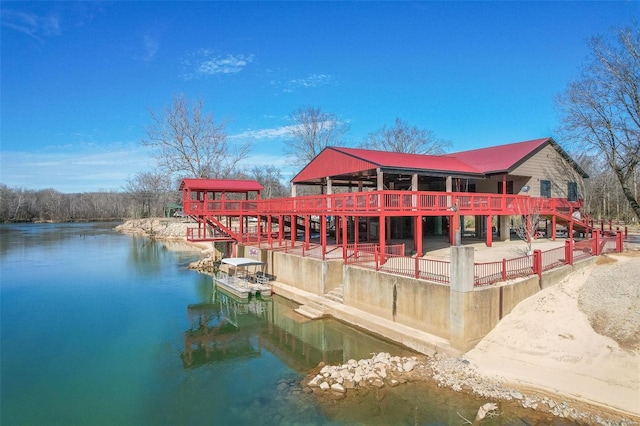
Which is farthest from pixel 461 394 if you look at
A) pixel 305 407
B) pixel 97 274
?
pixel 97 274

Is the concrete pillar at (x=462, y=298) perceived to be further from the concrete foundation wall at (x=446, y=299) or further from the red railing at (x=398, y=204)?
the red railing at (x=398, y=204)

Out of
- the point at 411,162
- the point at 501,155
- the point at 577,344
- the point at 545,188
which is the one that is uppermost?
the point at 501,155

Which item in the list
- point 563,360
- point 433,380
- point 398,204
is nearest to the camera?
point 433,380

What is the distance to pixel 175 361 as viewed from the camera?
515 inches

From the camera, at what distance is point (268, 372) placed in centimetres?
1207

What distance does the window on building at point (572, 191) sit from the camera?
1075 inches

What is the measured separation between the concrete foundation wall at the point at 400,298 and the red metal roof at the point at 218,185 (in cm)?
1607

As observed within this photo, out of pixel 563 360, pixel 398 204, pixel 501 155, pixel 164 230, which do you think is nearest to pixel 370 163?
pixel 398 204

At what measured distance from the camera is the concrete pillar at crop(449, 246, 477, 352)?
1181 centimetres

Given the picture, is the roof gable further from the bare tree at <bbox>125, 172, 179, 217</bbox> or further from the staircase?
the bare tree at <bbox>125, 172, 179, 217</bbox>

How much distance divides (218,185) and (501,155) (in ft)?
67.3

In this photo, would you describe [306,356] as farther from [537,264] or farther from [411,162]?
[411,162]

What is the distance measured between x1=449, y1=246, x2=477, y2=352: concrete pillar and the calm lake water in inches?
84.1

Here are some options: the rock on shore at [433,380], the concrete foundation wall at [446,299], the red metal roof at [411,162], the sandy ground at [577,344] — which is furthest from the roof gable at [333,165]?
the rock on shore at [433,380]
